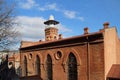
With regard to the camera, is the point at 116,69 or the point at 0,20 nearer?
the point at 0,20

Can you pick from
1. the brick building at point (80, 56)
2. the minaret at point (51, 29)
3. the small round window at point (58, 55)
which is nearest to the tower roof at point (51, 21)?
the minaret at point (51, 29)

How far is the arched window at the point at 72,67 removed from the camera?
70.8 ft

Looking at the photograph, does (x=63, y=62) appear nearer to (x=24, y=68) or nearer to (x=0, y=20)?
(x=0, y=20)

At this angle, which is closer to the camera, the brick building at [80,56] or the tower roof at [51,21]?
the brick building at [80,56]

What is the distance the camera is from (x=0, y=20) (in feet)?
52.7

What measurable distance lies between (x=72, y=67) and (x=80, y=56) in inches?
75.9

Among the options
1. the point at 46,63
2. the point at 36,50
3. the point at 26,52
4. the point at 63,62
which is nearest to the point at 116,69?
the point at 63,62

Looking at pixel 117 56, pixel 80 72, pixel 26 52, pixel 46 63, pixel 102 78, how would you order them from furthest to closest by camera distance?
pixel 26 52
pixel 46 63
pixel 117 56
pixel 80 72
pixel 102 78

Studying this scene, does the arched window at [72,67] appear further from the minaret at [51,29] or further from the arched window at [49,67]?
the minaret at [51,29]

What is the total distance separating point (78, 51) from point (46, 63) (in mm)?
7154

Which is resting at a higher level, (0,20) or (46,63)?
(0,20)

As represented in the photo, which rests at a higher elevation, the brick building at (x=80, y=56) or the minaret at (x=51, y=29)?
the minaret at (x=51, y=29)

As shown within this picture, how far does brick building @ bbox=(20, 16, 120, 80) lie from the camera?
18.7 metres

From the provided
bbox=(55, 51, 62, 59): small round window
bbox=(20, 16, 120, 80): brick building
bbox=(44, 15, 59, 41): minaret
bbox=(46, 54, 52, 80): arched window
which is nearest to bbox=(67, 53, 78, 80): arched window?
bbox=(20, 16, 120, 80): brick building
